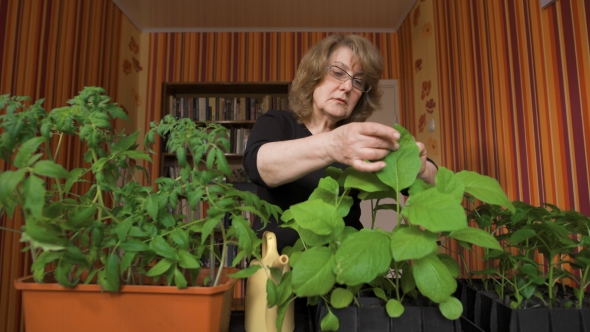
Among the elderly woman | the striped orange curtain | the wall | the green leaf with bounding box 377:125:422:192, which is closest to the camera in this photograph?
the green leaf with bounding box 377:125:422:192

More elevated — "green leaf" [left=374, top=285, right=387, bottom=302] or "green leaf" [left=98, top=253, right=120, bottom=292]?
"green leaf" [left=98, top=253, right=120, bottom=292]

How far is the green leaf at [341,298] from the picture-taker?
0.55m

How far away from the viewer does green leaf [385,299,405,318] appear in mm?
550

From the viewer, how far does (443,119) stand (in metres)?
2.65

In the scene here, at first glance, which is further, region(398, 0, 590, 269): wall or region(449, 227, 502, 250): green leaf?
region(398, 0, 590, 269): wall

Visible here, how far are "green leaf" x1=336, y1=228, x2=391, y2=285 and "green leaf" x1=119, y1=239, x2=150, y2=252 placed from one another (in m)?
0.28

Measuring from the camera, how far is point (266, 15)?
3570mm

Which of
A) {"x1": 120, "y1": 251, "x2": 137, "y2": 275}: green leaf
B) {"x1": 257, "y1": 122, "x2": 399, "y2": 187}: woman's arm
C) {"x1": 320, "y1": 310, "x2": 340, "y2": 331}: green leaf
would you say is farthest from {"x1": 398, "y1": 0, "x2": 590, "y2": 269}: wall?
{"x1": 120, "y1": 251, "x2": 137, "y2": 275}: green leaf

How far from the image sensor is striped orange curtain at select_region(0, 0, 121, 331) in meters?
2.21

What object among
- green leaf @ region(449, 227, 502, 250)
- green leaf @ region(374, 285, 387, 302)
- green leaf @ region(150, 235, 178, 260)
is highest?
green leaf @ region(449, 227, 502, 250)

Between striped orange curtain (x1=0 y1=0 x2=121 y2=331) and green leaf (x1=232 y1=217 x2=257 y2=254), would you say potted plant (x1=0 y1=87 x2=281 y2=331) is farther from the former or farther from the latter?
striped orange curtain (x1=0 y1=0 x2=121 y2=331)

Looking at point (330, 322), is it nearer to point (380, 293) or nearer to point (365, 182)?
point (380, 293)

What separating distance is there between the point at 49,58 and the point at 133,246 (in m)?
2.60

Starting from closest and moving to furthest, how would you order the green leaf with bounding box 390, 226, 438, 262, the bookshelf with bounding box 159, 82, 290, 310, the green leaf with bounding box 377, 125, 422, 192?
the green leaf with bounding box 390, 226, 438, 262
the green leaf with bounding box 377, 125, 422, 192
the bookshelf with bounding box 159, 82, 290, 310
